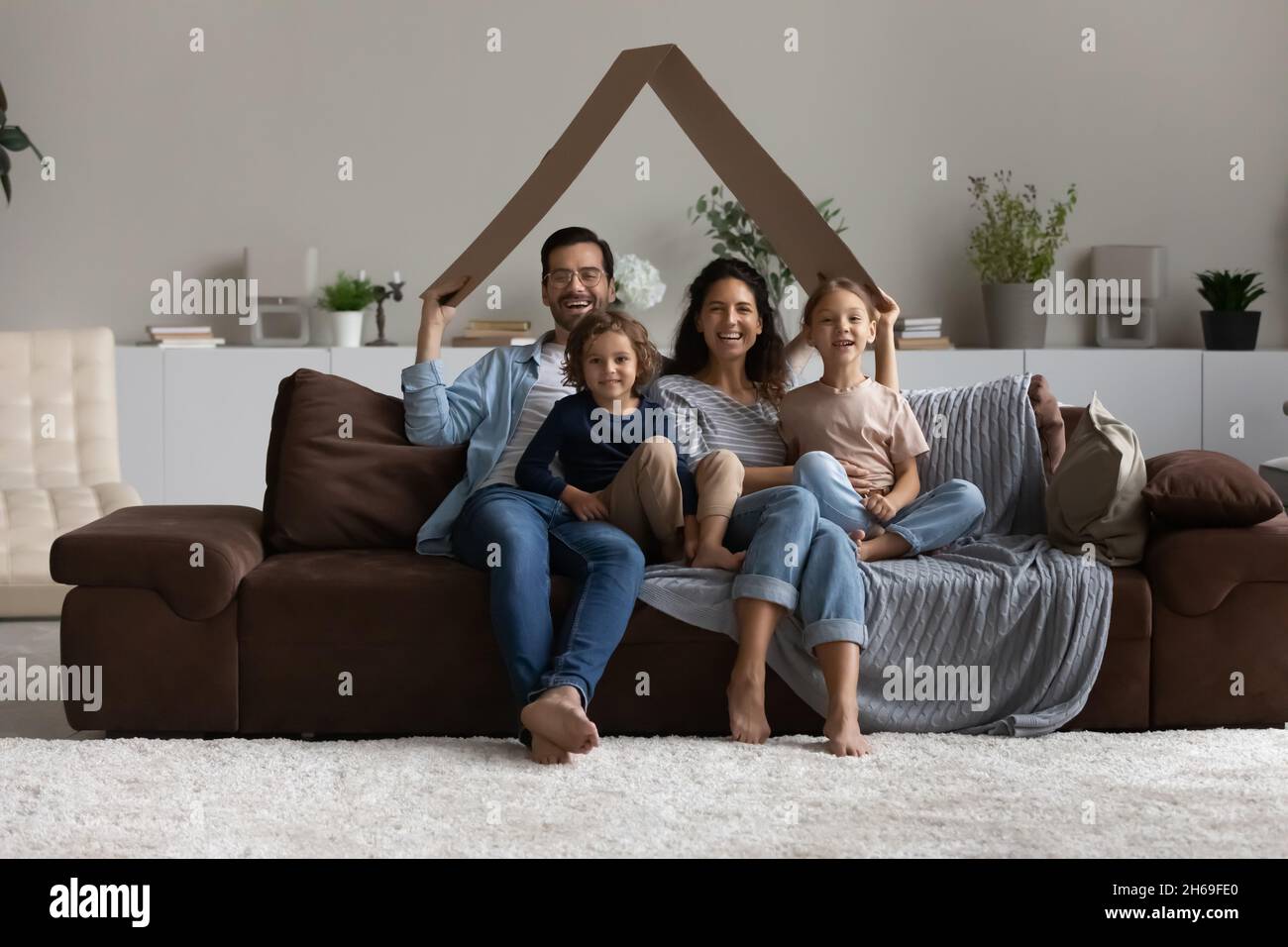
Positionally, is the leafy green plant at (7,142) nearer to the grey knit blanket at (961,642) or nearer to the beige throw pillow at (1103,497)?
the grey knit blanket at (961,642)

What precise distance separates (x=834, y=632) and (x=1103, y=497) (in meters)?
0.68

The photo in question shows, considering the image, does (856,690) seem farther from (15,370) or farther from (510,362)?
(15,370)

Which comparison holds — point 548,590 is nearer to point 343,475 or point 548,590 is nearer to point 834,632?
point 834,632

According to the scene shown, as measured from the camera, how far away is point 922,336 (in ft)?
18.1

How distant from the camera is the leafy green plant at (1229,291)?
5559 mm

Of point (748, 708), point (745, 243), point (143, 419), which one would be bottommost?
point (748, 708)

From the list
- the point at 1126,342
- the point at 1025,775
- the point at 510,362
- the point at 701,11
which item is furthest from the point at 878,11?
the point at 1025,775

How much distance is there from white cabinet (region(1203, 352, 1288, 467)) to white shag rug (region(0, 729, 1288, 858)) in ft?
9.54

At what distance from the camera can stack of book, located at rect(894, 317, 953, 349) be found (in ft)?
18.1

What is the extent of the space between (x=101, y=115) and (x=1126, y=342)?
424 cm

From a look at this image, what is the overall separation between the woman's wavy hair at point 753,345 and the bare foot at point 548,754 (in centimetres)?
113

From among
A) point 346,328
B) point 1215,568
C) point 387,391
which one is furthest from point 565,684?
point 346,328

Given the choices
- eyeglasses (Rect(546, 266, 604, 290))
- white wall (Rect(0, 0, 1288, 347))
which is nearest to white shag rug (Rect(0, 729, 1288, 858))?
eyeglasses (Rect(546, 266, 604, 290))

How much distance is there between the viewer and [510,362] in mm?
3504
